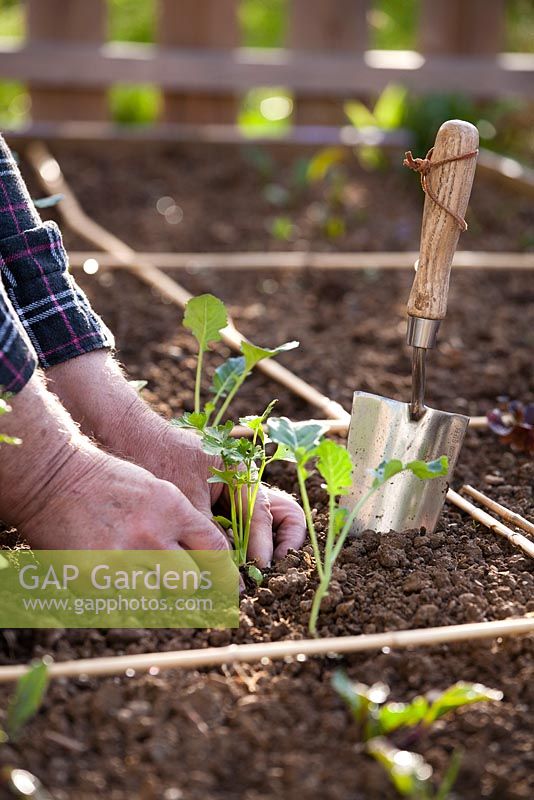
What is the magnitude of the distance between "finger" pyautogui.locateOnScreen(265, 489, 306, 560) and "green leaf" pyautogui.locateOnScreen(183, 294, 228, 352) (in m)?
0.26

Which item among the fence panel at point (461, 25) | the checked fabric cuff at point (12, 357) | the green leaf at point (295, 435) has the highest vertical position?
the fence panel at point (461, 25)

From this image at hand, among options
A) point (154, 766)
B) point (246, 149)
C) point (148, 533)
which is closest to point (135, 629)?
point (148, 533)

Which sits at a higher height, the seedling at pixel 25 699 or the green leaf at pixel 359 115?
the green leaf at pixel 359 115

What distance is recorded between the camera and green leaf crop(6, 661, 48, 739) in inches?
39.8

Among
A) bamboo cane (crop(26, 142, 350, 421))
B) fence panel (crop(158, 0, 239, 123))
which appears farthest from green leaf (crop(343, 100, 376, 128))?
bamboo cane (crop(26, 142, 350, 421))

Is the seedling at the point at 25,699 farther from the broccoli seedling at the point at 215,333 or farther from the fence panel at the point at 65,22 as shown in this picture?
the fence panel at the point at 65,22

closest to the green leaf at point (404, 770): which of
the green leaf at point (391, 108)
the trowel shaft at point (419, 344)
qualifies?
the trowel shaft at point (419, 344)

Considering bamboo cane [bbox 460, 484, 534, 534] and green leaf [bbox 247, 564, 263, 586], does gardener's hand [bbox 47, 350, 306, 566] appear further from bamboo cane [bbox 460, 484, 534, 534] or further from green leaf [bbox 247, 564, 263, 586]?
bamboo cane [bbox 460, 484, 534, 534]

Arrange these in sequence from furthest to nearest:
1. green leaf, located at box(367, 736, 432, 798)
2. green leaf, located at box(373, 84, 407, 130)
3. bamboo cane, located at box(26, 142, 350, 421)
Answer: green leaf, located at box(373, 84, 407, 130), bamboo cane, located at box(26, 142, 350, 421), green leaf, located at box(367, 736, 432, 798)

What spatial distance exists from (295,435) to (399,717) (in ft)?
1.21

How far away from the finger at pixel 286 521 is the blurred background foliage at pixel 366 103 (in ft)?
8.67

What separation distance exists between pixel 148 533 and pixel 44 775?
1.09 feet

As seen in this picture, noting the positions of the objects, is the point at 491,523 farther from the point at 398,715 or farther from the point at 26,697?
the point at 26,697

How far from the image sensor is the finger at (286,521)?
1.45 m
